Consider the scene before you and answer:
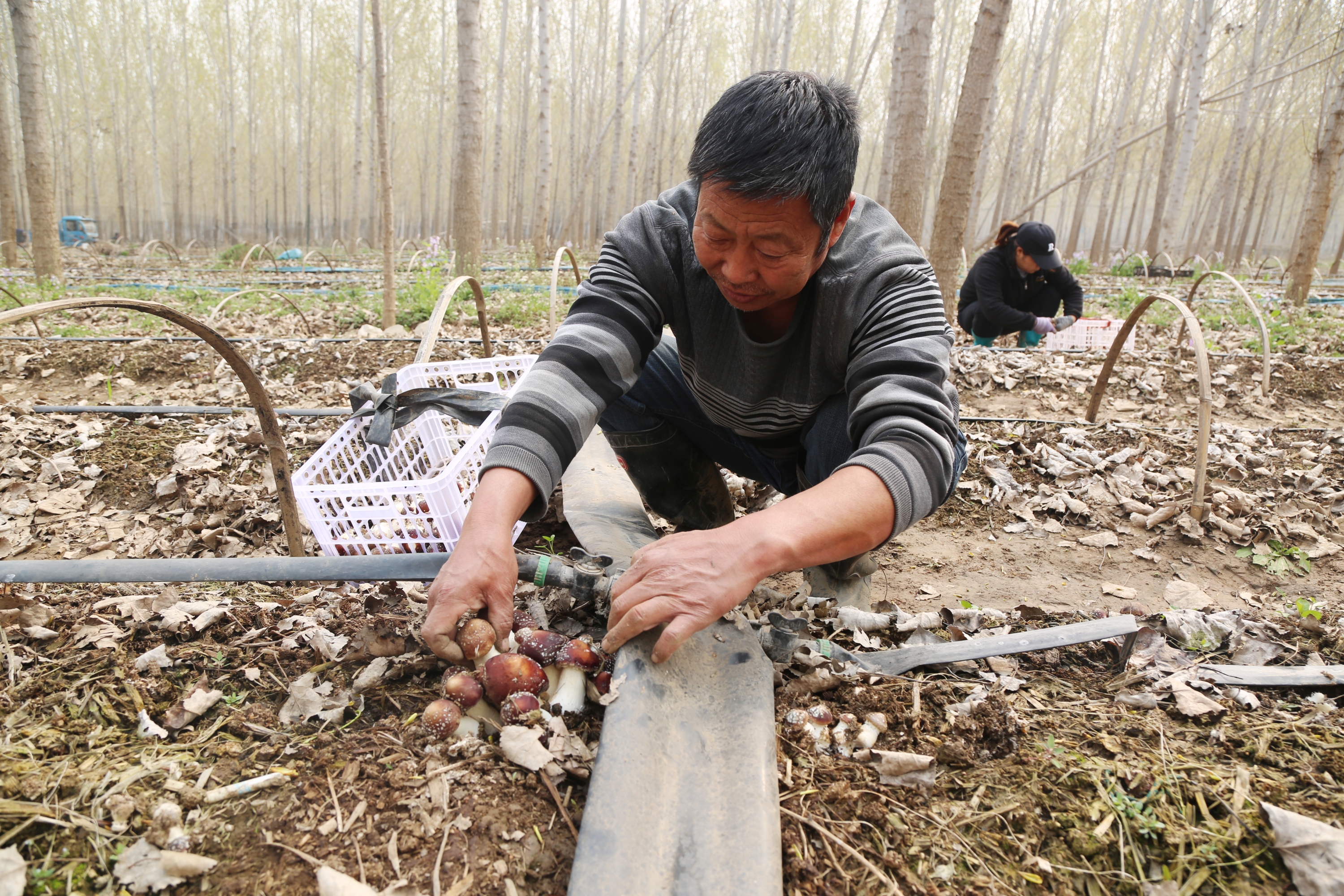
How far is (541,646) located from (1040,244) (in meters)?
5.73

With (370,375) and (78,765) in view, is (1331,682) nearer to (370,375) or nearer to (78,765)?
(78,765)

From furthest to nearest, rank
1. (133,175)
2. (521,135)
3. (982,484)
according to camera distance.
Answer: (133,175), (521,135), (982,484)

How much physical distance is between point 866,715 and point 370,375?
4.58 m

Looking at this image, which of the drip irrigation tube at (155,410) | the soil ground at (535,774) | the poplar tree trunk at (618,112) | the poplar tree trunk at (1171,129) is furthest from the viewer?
the poplar tree trunk at (618,112)

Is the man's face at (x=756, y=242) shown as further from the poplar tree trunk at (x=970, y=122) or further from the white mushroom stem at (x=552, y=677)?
the poplar tree trunk at (x=970, y=122)

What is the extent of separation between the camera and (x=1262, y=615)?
7.22 ft

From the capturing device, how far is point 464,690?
4.71 ft

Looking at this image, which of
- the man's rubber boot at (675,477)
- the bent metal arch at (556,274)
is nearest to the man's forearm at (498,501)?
the man's rubber boot at (675,477)

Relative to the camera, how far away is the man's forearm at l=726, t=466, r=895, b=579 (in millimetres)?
1358

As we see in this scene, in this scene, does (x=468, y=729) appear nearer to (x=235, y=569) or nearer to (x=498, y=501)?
(x=498, y=501)

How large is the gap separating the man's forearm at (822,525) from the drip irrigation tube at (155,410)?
3.06 meters

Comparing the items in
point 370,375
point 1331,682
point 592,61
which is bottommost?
point 370,375

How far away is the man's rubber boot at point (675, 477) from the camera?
2.68m

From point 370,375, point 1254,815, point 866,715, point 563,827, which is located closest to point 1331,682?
point 1254,815
